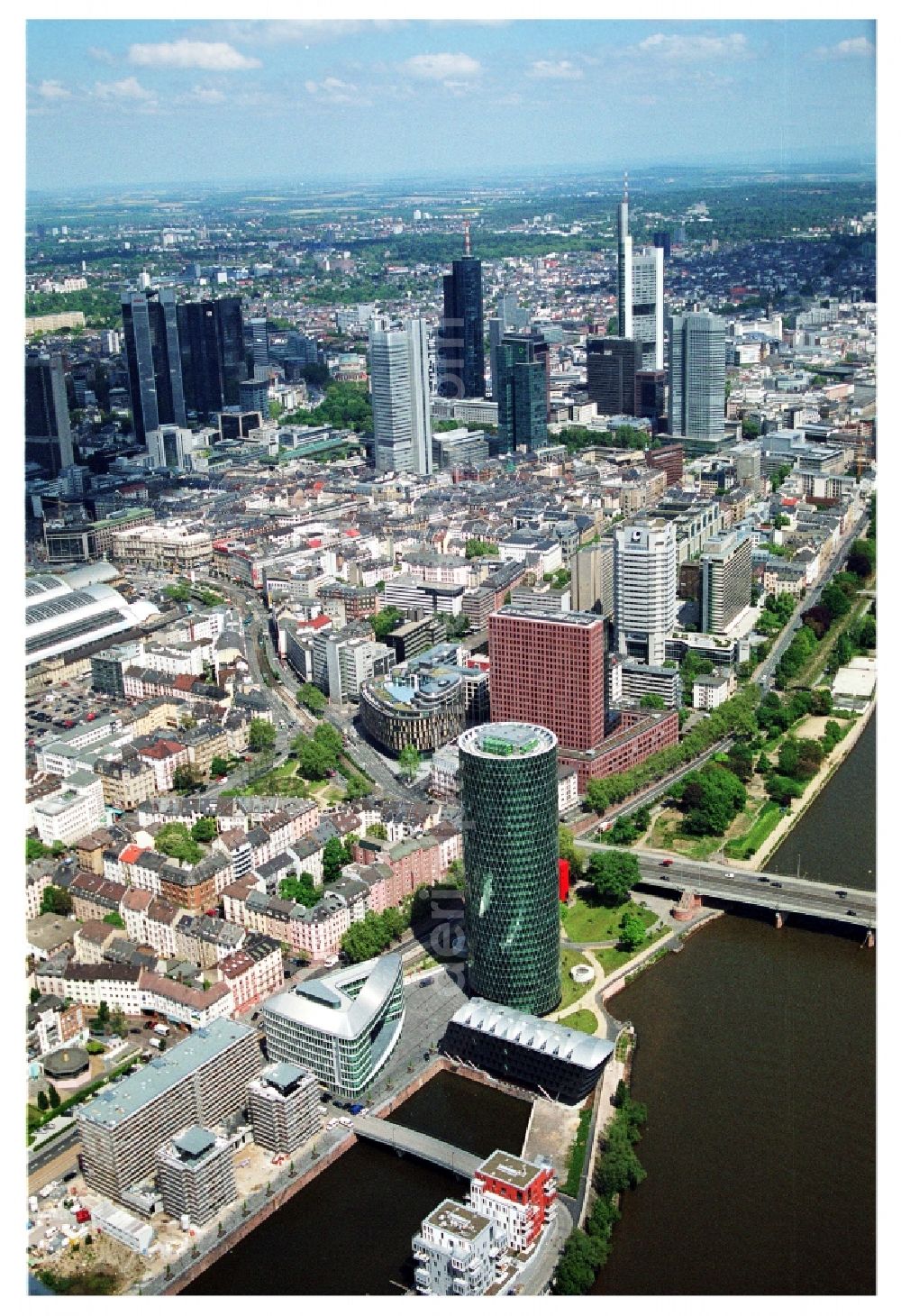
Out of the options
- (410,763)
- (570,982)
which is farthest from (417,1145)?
(410,763)

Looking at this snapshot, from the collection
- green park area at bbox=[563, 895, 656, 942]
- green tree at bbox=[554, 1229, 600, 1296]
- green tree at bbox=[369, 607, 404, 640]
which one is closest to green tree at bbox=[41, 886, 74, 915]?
green park area at bbox=[563, 895, 656, 942]

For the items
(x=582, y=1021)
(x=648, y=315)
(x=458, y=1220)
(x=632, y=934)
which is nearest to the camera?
(x=458, y=1220)

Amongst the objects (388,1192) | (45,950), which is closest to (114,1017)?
(45,950)

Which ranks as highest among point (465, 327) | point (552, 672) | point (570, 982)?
point (465, 327)

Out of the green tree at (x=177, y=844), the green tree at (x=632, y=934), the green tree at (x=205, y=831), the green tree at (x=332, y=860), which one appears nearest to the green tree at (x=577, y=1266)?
the green tree at (x=632, y=934)

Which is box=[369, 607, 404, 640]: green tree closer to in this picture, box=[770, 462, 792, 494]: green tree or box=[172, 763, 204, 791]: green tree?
box=[172, 763, 204, 791]: green tree

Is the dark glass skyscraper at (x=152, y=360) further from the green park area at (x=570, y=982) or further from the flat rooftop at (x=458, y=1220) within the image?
the flat rooftop at (x=458, y=1220)

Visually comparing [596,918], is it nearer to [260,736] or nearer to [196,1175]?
[196,1175]
